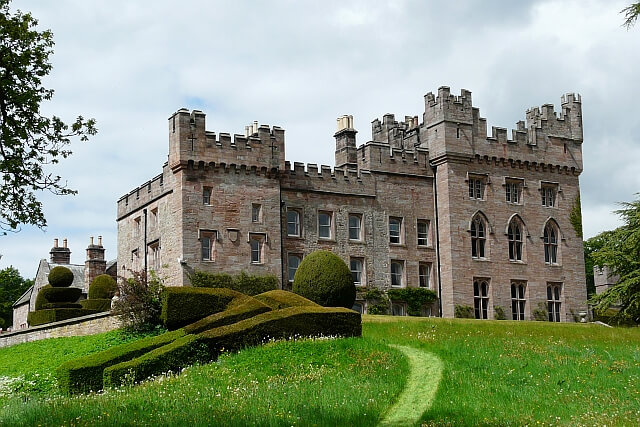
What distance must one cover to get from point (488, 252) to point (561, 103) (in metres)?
9.66

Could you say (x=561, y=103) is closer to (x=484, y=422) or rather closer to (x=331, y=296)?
(x=331, y=296)

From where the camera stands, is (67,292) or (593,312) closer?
(67,292)

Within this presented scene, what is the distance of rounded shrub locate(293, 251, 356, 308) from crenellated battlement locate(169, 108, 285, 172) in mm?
6135

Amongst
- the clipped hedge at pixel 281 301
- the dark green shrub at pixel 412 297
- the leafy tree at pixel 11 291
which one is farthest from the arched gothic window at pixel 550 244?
the leafy tree at pixel 11 291

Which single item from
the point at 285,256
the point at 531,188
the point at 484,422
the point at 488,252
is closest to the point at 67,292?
the point at 285,256

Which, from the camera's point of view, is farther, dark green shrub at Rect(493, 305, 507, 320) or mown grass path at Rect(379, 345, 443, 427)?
dark green shrub at Rect(493, 305, 507, 320)

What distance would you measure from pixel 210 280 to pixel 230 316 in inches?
489

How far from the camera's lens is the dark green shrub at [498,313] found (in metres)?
42.8

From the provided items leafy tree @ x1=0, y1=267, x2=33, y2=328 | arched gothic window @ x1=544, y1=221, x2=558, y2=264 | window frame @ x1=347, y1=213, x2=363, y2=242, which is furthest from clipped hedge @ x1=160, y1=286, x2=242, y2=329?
leafy tree @ x1=0, y1=267, x2=33, y2=328

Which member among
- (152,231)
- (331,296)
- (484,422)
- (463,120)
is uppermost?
(463,120)

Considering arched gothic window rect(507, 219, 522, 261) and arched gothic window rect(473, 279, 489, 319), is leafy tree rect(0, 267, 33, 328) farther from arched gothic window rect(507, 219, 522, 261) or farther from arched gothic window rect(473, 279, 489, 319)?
arched gothic window rect(507, 219, 522, 261)

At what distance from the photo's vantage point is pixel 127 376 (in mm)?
21375

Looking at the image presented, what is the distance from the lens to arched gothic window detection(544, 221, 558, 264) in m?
45.8

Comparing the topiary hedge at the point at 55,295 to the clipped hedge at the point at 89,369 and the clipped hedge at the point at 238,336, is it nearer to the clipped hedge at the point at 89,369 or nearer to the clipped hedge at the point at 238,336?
the clipped hedge at the point at 89,369
